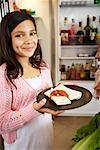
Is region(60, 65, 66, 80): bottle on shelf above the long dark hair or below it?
below

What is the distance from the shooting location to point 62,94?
1.30 meters

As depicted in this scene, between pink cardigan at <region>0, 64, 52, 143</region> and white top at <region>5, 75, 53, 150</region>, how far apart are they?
0.04 m

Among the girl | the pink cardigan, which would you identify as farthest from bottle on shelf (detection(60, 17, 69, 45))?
the pink cardigan

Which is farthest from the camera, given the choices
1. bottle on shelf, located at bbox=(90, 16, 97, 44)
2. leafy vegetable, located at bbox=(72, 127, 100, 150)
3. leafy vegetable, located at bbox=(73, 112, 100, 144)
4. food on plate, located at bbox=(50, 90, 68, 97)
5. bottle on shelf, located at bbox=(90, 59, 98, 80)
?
bottle on shelf, located at bbox=(90, 59, 98, 80)

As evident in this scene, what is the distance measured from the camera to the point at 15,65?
4.03 ft

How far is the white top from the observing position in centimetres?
127

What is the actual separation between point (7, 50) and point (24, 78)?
161 mm

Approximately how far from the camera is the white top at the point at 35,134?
127cm

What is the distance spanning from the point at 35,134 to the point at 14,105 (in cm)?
20

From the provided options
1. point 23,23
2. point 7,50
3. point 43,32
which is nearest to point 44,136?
point 7,50

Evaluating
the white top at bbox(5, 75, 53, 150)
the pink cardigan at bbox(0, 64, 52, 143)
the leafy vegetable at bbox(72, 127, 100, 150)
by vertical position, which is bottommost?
the white top at bbox(5, 75, 53, 150)

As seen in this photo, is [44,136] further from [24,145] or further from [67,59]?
[67,59]

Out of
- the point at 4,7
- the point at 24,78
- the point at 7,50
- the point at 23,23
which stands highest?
the point at 4,7

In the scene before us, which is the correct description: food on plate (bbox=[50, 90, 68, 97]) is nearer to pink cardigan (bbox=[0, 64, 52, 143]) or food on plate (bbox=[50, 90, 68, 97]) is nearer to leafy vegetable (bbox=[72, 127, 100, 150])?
pink cardigan (bbox=[0, 64, 52, 143])
